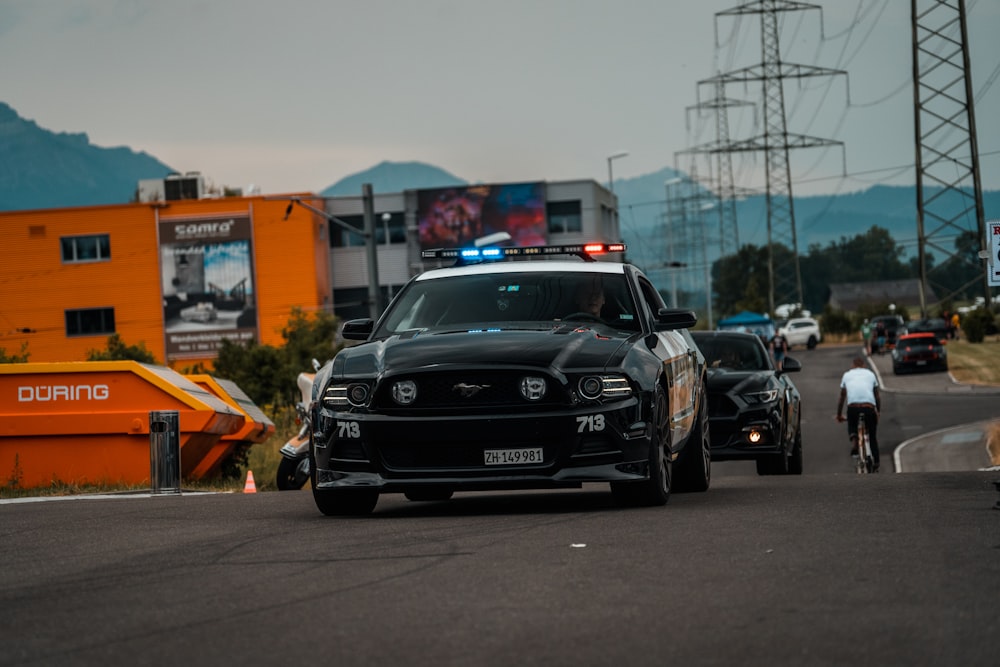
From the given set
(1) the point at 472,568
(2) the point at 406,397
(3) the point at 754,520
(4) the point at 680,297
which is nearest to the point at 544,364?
(2) the point at 406,397

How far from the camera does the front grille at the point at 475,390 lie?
32.0 feet

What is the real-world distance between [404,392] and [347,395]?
1.22 feet

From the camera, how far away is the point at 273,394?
174 ft

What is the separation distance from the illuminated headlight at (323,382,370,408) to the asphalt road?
2.44ft

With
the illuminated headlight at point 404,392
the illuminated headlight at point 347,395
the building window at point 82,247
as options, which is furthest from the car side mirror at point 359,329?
the building window at point 82,247

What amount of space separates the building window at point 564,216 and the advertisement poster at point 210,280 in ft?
58.9

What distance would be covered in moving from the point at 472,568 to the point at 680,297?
130595 mm

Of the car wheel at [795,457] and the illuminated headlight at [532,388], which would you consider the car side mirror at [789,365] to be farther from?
the illuminated headlight at [532,388]

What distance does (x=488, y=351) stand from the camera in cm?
988

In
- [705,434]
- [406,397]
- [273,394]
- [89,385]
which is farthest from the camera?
[273,394]

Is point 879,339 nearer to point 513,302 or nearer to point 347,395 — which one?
point 513,302

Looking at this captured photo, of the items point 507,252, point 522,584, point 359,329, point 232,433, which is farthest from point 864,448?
point 522,584

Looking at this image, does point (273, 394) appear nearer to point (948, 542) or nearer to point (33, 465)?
point (33, 465)

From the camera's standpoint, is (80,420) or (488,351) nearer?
(488,351)
